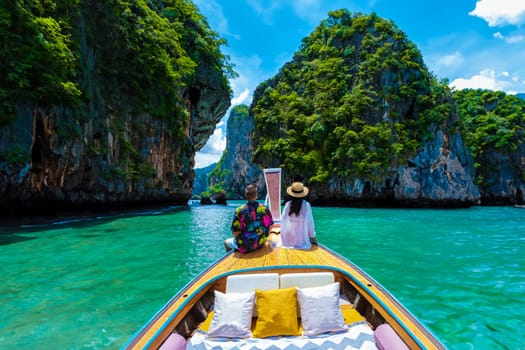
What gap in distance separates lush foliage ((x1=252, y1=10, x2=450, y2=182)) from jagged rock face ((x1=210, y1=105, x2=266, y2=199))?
25084 mm

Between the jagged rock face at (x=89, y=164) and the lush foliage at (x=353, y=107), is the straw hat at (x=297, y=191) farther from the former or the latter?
the lush foliage at (x=353, y=107)

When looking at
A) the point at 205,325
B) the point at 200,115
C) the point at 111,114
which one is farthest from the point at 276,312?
the point at 200,115

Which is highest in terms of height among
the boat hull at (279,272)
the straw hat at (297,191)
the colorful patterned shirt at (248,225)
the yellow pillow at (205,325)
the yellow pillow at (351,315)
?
the straw hat at (297,191)

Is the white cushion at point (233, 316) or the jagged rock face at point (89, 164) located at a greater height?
the jagged rock face at point (89, 164)

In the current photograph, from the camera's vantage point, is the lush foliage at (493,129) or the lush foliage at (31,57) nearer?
the lush foliage at (31,57)

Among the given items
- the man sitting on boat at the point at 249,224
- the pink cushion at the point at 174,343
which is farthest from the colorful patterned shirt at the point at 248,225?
the pink cushion at the point at 174,343

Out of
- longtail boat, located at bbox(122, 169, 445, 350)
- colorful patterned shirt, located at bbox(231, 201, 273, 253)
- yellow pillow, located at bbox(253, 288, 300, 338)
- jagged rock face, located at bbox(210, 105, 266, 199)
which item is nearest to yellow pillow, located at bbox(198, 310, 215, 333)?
longtail boat, located at bbox(122, 169, 445, 350)

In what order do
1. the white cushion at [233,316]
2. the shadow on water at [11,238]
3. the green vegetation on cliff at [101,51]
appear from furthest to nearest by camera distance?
the green vegetation on cliff at [101,51]
the shadow on water at [11,238]
the white cushion at [233,316]

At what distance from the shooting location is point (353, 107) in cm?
2712

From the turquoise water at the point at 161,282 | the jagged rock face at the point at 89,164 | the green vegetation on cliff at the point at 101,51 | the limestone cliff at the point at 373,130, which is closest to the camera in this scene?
the turquoise water at the point at 161,282

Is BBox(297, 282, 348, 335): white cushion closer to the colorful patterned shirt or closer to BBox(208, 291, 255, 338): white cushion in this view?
BBox(208, 291, 255, 338): white cushion

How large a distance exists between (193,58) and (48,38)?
51.6ft

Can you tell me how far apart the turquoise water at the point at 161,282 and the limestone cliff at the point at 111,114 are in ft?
14.1

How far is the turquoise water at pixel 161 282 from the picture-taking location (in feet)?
9.82
